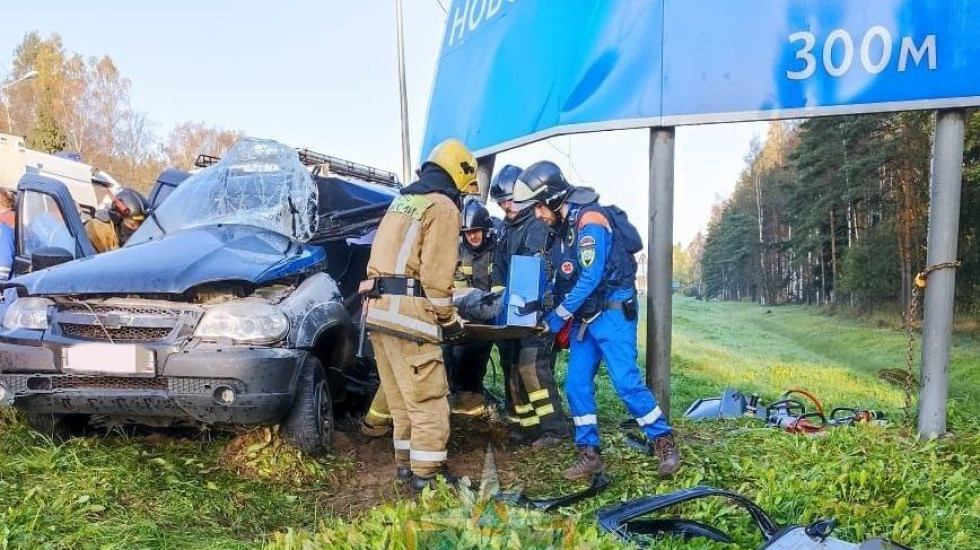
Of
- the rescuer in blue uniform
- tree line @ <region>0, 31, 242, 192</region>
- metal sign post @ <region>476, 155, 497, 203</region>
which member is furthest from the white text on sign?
tree line @ <region>0, 31, 242, 192</region>

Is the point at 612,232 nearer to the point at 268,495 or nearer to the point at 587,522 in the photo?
the point at 587,522

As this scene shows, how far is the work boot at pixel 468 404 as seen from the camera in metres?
5.11

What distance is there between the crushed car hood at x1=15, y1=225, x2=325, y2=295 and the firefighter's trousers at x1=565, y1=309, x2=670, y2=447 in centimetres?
174

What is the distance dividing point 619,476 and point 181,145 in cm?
5012

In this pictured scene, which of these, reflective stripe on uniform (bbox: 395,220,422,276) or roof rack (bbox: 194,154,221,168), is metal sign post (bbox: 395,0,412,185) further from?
reflective stripe on uniform (bbox: 395,220,422,276)

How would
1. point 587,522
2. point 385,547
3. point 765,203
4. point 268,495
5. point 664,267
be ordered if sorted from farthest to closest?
point 765,203, point 664,267, point 268,495, point 587,522, point 385,547

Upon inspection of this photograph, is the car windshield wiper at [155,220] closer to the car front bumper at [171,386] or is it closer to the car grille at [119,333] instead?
the car grille at [119,333]

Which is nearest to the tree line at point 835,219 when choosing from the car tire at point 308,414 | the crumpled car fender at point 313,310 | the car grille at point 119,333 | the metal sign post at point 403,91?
the crumpled car fender at point 313,310

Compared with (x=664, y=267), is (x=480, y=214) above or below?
above

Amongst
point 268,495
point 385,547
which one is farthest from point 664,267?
A: point 385,547

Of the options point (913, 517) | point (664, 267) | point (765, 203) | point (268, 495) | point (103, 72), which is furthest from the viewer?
point (103, 72)

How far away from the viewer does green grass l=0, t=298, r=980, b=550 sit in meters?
2.12

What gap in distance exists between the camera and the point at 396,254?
3672 millimetres

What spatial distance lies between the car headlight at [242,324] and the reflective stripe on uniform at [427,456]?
0.93m
